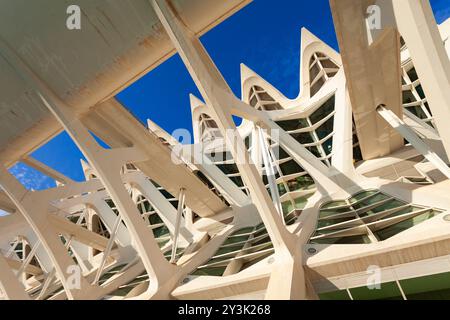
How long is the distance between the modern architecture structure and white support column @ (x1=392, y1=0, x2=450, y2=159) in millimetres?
14

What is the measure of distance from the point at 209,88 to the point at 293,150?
301 inches

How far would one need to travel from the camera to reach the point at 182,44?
5629mm

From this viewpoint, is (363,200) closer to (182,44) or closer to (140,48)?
(182,44)

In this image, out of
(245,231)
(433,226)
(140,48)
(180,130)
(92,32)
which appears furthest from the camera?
(180,130)

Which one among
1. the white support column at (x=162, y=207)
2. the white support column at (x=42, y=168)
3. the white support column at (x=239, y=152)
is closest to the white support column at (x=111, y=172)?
the white support column at (x=239, y=152)

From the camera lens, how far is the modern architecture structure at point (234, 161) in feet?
18.1

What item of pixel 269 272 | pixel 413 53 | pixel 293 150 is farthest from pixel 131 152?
pixel 413 53

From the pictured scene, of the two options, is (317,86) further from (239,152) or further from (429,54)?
(429,54)

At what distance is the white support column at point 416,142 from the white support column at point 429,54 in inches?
205

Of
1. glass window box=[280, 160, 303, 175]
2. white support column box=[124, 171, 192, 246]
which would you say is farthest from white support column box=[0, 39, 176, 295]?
glass window box=[280, 160, 303, 175]

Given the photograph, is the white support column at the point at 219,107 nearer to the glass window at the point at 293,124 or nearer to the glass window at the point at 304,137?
the glass window at the point at 304,137

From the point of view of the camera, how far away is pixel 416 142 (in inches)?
335

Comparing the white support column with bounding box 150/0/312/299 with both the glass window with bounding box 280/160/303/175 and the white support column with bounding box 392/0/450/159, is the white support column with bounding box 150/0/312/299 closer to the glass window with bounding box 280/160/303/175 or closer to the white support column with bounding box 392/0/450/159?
the white support column with bounding box 392/0/450/159

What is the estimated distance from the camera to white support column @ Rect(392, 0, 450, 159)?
3.22m
